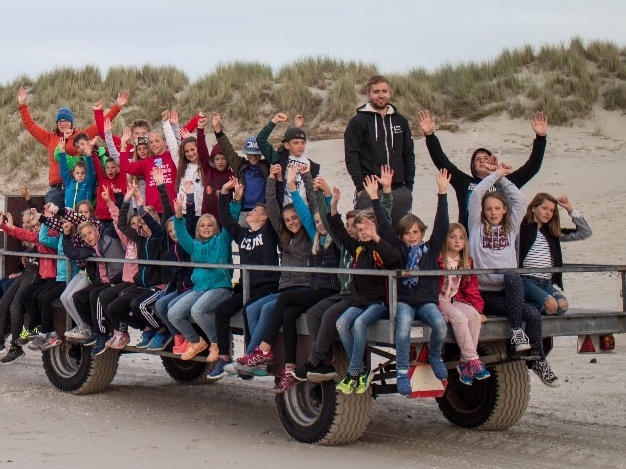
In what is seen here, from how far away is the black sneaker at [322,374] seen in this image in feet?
26.8

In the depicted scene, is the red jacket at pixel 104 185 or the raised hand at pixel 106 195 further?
the red jacket at pixel 104 185

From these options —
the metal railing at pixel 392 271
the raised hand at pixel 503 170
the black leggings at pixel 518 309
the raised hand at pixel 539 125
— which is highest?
the raised hand at pixel 539 125

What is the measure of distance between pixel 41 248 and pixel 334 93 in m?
18.4

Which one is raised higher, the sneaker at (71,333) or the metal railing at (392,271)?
the metal railing at (392,271)

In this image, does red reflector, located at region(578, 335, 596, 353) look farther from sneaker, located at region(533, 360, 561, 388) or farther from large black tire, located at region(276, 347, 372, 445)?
large black tire, located at region(276, 347, 372, 445)

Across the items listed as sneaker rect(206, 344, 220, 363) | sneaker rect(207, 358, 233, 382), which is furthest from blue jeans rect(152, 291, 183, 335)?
sneaker rect(207, 358, 233, 382)

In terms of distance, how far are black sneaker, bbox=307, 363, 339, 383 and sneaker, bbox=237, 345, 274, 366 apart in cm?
62

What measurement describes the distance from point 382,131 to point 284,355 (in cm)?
214

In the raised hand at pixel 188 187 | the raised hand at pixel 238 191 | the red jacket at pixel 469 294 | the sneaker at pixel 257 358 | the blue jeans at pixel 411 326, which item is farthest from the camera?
the raised hand at pixel 188 187

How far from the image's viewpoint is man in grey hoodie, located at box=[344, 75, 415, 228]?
9492 mm

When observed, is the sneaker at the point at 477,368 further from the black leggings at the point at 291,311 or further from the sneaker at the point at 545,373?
the black leggings at the point at 291,311

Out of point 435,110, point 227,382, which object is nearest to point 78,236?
point 227,382

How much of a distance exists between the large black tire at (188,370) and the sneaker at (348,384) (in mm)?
4256

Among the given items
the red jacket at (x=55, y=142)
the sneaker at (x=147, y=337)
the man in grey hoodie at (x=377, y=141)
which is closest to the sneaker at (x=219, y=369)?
the sneaker at (x=147, y=337)
